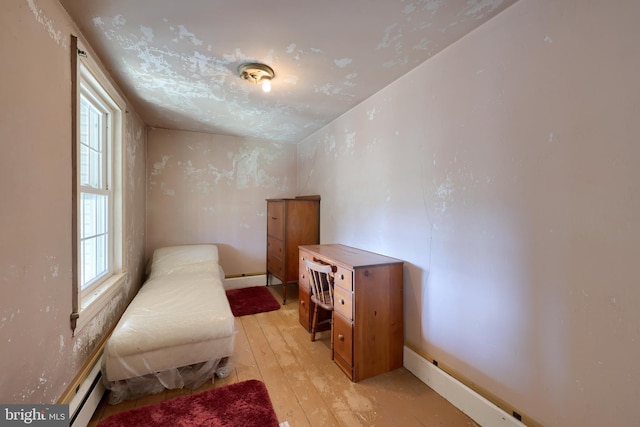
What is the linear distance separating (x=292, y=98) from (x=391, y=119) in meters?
0.95

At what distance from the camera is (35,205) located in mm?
1092

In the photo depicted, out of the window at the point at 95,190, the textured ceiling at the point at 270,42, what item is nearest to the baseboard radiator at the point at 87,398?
the window at the point at 95,190

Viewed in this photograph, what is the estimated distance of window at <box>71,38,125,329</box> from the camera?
59.7 inches

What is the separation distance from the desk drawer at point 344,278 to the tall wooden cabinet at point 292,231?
1388 mm

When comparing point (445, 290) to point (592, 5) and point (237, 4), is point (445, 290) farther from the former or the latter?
point (237, 4)

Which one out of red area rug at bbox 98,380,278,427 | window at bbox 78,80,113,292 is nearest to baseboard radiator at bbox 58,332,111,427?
red area rug at bbox 98,380,278,427

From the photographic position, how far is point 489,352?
1.43 meters

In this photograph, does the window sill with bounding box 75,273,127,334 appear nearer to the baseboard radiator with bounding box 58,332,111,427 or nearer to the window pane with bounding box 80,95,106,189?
the baseboard radiator with bounding box 58,332,111,427

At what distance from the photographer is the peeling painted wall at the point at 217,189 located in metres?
3.45

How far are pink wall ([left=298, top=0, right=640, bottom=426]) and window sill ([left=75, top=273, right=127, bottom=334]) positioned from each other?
2.12 meters

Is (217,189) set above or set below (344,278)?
above

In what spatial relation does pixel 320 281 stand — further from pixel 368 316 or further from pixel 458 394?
pixel 458 394

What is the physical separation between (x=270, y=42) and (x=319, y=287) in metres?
1.92

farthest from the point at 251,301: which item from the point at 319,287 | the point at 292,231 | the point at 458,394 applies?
the point at 458,394
